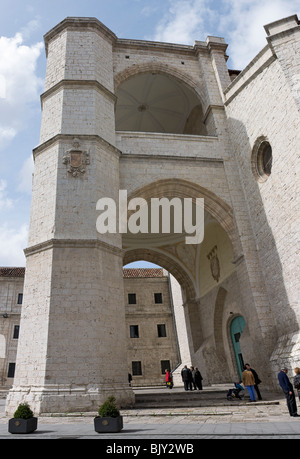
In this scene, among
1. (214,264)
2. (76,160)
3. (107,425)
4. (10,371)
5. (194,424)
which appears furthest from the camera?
(10,371)

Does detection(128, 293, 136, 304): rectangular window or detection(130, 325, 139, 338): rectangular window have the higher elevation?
detection(128, 293, 136, 304): rectangular window

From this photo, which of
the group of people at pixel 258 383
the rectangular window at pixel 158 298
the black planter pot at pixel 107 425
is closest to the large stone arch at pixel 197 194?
the group of people at pixel 258 383

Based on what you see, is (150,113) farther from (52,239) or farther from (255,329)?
(255,329)

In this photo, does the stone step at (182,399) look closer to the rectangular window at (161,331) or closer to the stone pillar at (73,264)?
the stone pillar at (73,264)

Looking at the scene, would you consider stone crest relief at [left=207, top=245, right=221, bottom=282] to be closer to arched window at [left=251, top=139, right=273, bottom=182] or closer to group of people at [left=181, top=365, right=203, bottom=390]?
group of people at [left=181, top=365, right=203, bottom=390]

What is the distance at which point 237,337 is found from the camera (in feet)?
48.0

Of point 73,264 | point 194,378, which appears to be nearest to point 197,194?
point 73,264

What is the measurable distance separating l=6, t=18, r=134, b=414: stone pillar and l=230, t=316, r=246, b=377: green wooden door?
23.6ft

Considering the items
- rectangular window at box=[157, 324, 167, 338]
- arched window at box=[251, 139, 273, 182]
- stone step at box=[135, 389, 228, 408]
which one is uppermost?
arched window at box=[251, 139, 273, 182]

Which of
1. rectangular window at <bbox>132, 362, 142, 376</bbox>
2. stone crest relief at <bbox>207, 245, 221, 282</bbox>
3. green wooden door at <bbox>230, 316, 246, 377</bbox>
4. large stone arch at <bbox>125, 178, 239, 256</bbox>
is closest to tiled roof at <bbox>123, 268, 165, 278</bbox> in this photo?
rectangular window at <bbox>132, 362, 142, 376</bbox>

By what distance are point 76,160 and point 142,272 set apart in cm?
1778

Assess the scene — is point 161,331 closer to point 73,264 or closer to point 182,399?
point 182,399

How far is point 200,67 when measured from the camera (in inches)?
576

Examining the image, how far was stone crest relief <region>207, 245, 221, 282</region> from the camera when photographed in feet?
51.2
